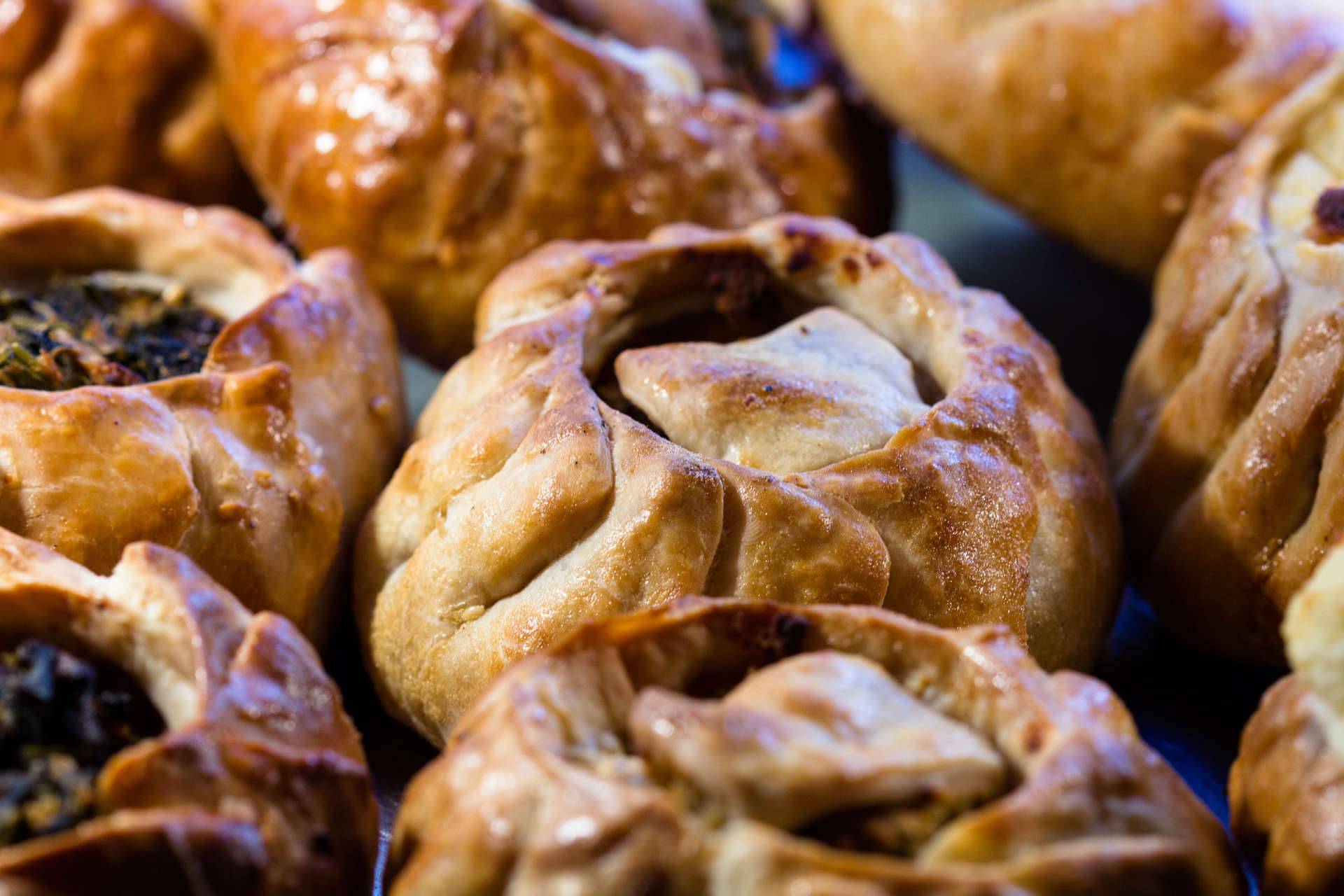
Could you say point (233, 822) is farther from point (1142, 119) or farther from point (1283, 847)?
point (1142, 119)

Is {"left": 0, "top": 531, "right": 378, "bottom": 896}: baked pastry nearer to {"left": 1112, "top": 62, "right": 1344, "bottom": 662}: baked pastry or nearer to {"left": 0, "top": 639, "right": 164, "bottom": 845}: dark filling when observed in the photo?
{"left": 0, "top": 639, "right": 164, "bottom": 845}: dark filling

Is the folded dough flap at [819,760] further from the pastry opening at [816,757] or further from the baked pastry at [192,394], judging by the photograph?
the baked pastry at [192,394]

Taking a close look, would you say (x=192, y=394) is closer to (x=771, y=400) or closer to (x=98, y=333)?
(x=98, y=333)

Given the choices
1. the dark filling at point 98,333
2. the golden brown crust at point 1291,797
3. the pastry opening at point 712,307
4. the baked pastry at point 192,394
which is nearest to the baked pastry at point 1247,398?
the golden brown crust at point 1291,797

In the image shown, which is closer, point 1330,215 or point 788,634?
point 788,634

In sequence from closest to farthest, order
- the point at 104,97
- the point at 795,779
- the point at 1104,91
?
1. the point at 795,779
2. the point at 1104,91
3. the point at 104,97

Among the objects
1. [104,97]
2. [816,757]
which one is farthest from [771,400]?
[104,97]
